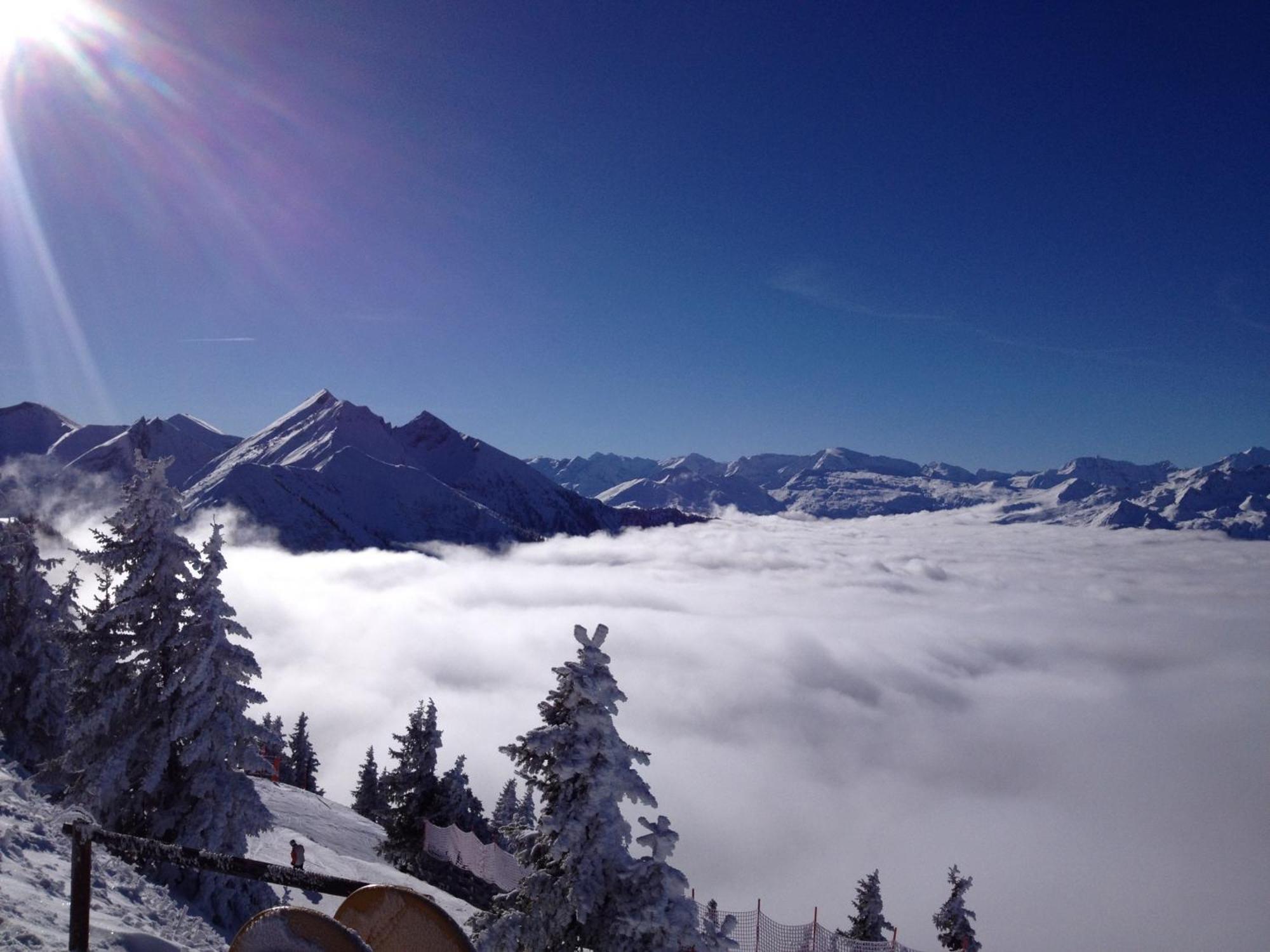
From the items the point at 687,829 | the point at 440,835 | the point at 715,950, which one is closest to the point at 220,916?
the point at 715,950

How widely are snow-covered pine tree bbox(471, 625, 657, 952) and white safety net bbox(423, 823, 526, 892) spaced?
13191 millimetres

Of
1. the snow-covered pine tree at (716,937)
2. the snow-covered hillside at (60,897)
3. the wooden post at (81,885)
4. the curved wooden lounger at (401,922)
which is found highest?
the curved wooden lounger at (401,922)

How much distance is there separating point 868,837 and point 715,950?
204887mm

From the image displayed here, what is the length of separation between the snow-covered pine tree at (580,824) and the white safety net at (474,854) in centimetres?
1319

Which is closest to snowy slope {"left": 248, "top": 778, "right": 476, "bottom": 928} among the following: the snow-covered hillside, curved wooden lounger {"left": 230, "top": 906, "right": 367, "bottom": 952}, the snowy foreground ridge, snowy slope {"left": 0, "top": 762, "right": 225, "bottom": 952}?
the snowy foreground ridge

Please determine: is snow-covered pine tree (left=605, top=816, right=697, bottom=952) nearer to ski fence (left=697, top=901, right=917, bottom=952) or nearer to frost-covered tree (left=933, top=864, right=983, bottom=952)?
ski fence (left=697, top=901, right=917, bottom=952)

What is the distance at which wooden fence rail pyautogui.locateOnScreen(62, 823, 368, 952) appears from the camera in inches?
197

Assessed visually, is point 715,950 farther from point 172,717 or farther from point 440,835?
point 440,835

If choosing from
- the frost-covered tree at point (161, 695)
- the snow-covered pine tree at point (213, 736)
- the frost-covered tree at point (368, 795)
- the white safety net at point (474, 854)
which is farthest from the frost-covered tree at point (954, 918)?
the frost-covered tree at point (368, 795)

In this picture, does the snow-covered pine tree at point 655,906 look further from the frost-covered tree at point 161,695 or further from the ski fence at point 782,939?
the ski fence at point 782,939

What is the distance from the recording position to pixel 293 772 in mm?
66625

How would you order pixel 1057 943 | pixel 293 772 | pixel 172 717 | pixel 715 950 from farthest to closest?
1. pixel 1057 943
2. pixel 293 772
3. pixel 172 717
4. pixel 715 950

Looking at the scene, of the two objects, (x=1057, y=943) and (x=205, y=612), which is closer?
(x=205, y=612)

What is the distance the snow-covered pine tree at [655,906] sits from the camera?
32.8 feet
